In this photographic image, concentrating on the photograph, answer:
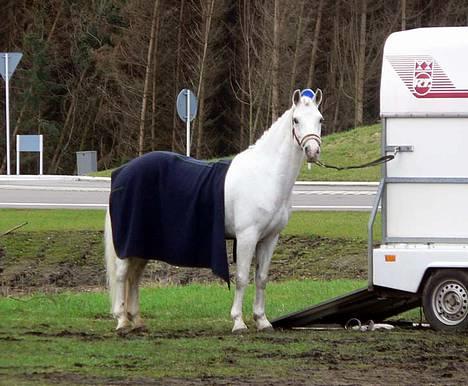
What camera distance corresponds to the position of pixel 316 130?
12617 millimetres

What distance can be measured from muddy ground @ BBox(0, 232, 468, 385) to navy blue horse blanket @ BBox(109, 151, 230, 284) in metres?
0.83

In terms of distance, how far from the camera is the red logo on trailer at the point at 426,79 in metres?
12.7

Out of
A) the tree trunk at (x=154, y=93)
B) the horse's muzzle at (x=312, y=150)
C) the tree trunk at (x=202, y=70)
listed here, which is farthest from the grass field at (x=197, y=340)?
the tree trunk at (x=154, y=93)

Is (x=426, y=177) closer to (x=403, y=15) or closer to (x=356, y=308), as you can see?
(x=356, y=308)

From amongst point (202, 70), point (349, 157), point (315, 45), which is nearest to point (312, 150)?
point (349, 157)

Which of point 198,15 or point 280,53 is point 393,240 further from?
point 198,15

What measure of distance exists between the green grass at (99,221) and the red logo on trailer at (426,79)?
7.89 metres

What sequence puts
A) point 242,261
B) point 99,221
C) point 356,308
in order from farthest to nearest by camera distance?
point 99,221 → point 356,308 → point 242,261

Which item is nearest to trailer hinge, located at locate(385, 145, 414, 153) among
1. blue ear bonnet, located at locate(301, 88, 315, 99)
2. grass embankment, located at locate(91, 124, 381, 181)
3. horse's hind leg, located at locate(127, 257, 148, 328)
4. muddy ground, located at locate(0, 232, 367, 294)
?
blue ear bonnet, located at locate(301, 88, 315, 99)

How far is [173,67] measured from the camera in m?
56.0

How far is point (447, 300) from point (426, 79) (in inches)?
85.8

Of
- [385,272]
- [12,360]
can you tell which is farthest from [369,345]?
[12,360]

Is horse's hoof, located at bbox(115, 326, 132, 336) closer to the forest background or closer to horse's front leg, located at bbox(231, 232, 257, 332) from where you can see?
horse's front leg, located at bbox(231, 232, 257, 332)

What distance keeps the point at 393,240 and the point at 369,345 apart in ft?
4.73
